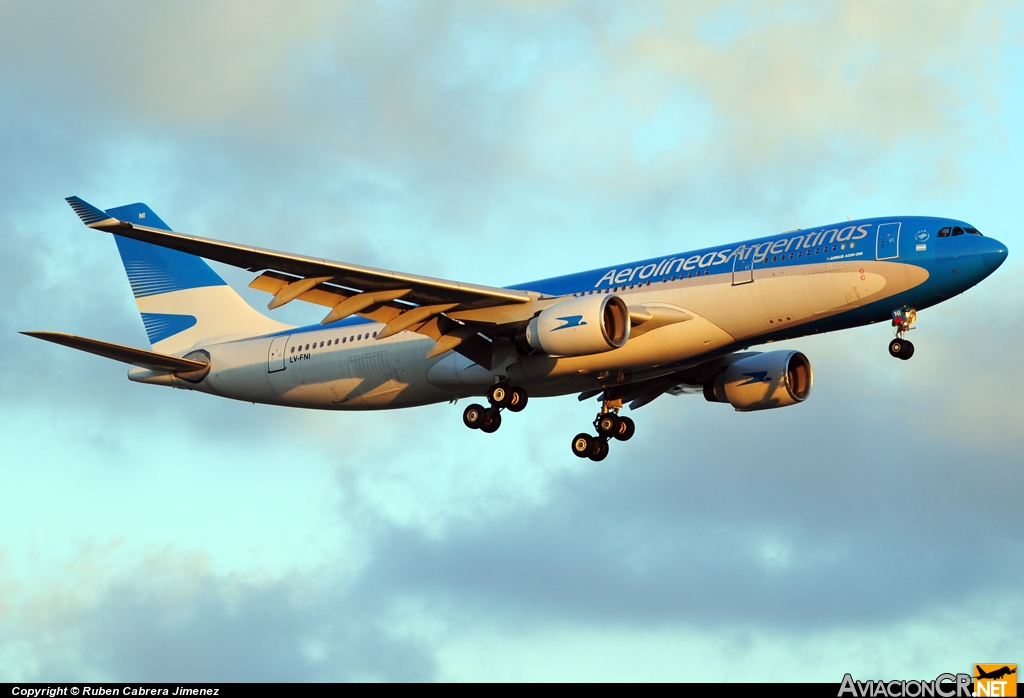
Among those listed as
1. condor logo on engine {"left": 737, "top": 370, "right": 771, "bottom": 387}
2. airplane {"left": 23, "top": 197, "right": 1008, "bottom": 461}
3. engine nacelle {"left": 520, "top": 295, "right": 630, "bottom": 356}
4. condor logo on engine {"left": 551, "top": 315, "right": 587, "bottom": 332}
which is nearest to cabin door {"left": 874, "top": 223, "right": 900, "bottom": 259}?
airplane {"left": 23, "top": 197, "right": 1008, "bottom": 461}

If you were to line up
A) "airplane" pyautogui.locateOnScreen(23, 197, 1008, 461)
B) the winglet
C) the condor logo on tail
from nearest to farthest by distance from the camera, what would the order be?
the condor logo on tail
the winglet
"airplane" pyautogui.locateOnScreen(23, 197, 1008, 461)

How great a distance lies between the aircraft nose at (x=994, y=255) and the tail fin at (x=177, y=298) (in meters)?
24.9

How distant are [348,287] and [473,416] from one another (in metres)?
5.95

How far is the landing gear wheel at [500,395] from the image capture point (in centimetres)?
3953

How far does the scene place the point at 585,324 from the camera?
35.8m

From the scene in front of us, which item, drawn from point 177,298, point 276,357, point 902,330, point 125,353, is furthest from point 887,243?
point 177,298

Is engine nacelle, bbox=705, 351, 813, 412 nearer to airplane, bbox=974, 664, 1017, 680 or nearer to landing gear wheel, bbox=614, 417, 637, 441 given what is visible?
landing gear wheel, bbox=614, 417, 637, 441

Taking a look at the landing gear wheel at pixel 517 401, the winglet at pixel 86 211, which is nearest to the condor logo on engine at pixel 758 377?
the landing gear wheel at pixel 517 401

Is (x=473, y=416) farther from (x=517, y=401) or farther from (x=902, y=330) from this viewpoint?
(x=902, y=330)

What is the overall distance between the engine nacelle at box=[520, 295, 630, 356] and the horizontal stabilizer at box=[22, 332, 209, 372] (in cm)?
1352

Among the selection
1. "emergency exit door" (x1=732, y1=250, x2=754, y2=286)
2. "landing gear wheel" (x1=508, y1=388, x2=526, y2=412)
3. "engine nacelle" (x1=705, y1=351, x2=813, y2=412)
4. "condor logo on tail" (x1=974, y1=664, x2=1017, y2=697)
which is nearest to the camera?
"condor logo on tail" (x1=974, y1=664, x2=1017, y2=697)

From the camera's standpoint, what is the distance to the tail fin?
48.0 metres

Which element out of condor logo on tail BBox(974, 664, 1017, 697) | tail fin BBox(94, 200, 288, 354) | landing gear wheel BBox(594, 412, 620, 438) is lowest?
condor logo on tail BBox(974, 664, 1017, 697)

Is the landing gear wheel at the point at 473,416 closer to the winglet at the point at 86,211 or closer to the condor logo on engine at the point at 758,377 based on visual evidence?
the condor logo on engine at the point at 758,377
